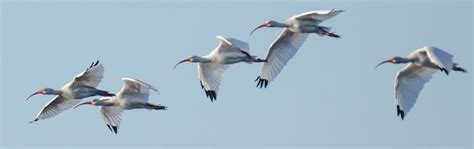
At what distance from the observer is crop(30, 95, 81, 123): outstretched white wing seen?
32.9m

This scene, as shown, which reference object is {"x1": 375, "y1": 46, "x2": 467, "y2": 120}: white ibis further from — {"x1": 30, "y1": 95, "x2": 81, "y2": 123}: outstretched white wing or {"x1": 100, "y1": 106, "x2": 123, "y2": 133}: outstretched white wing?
{"x1": 30, "y1": 95, "x2": 81, "y2": 123}: outstretched white wing

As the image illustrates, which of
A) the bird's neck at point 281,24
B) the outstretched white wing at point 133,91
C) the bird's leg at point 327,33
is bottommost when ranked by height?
the outstretched white wing at point 133,91

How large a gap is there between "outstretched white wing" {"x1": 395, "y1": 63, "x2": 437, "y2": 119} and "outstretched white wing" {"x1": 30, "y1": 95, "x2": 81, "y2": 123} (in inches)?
308

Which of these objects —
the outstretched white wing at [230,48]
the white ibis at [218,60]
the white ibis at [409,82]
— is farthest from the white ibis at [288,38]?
the white ibis at [409,82]

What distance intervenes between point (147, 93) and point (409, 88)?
567 centimetres

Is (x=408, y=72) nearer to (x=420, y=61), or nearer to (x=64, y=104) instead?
(x=420, y=61)

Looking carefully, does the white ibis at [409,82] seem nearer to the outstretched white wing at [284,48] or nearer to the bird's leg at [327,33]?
the bird's leg at [327,33]

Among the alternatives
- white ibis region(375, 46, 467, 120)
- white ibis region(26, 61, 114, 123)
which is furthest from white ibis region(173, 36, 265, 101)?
white ibis region(375, 46, 467, 120)

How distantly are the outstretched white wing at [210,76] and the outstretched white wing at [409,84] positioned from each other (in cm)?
446

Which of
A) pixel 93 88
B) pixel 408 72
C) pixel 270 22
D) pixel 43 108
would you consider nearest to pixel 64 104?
pixel 43 108

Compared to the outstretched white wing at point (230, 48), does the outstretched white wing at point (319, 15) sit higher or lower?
higher

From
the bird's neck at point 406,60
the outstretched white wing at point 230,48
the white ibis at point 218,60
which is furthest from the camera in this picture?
the white ibis at point 218,60

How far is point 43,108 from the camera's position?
33.1 metres

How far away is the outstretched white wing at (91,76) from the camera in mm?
29797
